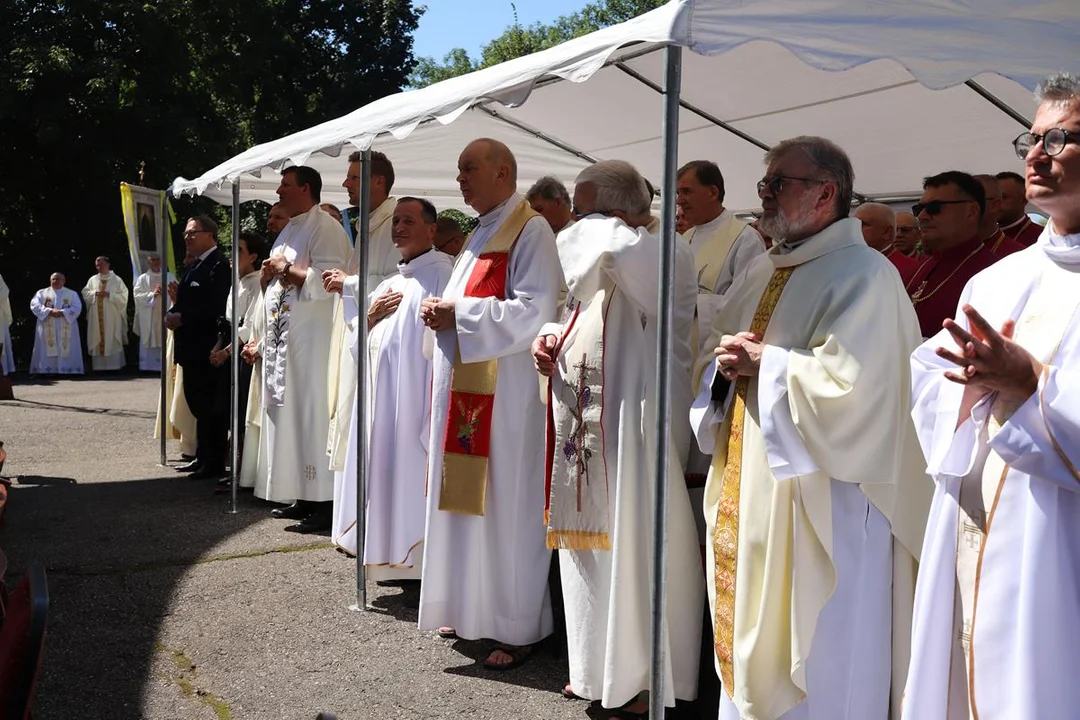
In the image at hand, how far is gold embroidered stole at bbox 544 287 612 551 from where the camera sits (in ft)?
13.5

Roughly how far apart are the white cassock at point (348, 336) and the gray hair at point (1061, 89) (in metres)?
4.36

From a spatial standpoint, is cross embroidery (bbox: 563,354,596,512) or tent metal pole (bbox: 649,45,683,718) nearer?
tent metal pole (bbox: 649,45,683,718)

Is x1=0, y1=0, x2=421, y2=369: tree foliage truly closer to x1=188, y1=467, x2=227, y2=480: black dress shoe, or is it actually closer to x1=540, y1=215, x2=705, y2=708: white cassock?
x1=188, y1=467, x2=227, y2=480: black dress shoe

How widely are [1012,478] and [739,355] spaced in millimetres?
1109

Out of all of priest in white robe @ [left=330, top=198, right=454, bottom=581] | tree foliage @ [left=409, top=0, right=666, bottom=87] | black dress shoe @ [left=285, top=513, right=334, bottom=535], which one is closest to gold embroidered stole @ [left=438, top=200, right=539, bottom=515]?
priest in white robe @ [left=330, top=198, right=454, bottom=581]

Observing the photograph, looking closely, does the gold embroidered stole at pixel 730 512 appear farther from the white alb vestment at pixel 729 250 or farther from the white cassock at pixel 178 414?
the white cassock at pixel 178 414

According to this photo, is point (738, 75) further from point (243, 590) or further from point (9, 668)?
point (9, 668)

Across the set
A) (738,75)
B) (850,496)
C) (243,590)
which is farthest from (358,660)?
(738,75)

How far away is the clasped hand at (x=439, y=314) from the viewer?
16.0ft

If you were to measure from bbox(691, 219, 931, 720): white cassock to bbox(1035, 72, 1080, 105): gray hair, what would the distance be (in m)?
0.91

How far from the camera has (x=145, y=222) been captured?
1130 centimetres

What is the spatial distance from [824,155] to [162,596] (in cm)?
419

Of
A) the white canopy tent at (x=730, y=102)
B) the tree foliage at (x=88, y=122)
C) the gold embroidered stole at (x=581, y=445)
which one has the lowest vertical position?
the gold embroidered stole at (x=581, y=445)

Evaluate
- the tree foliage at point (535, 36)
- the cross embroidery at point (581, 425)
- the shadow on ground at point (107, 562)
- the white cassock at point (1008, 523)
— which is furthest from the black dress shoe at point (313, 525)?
the tree foliage at point (535, 36)
